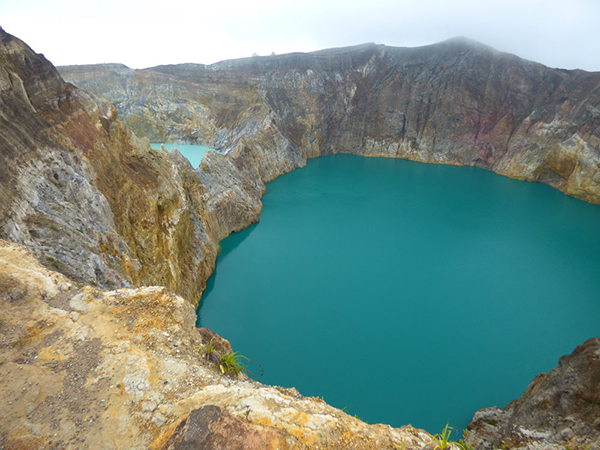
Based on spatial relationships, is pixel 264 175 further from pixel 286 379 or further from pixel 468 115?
pixel 468 115

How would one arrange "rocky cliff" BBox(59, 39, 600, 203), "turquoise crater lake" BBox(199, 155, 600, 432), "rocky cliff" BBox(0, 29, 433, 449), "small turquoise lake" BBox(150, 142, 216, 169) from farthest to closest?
"rocky cliff" BBox(59, 39, 600, 203), "small turquoise lake" BBox(150, 142, 216, 169), "turquoise crater lake" BBox(199, 155, 600, 432), "rocky cliff" BBox(0, 29, 433, 449)

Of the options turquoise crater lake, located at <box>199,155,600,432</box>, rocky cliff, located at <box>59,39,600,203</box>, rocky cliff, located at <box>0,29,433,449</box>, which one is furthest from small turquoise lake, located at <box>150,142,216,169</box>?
rocky cliff, located at <box>0,29,433,449</box>

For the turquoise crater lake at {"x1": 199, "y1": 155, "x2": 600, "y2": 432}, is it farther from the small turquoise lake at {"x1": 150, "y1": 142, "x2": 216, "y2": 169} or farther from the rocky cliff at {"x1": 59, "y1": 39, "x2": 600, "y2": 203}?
the rocky cliff at {"x1": 59, "y1": 39, "x2": 600, "y2": 203}

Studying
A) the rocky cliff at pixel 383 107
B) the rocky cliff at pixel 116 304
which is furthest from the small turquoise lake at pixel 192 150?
the rocky cliff at pixel 116 304

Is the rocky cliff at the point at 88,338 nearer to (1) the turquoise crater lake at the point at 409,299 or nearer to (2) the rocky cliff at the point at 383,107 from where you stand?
(1) the turquoise crater lake at the point at 409,299

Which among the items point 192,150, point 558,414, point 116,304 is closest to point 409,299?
point 558,414

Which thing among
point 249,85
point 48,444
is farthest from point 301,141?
point 48,444

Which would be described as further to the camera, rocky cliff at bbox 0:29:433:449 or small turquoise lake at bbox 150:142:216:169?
small turquoise lake at bbox 150:142:216:169
